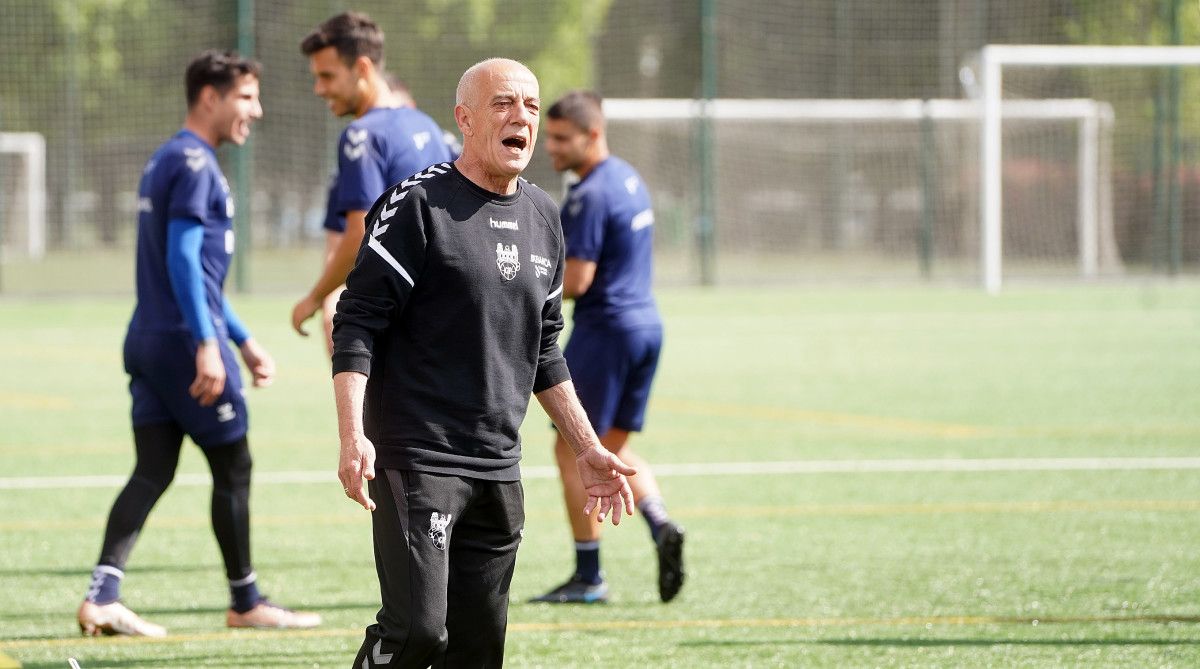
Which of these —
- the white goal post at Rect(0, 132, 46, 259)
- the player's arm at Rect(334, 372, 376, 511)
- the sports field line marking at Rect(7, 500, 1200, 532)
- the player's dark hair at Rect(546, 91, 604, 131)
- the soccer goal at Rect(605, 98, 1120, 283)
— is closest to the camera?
the player's arm at Rect(334, 372, 376, 511)

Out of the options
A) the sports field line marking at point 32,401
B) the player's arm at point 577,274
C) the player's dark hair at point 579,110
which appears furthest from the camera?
the sports field line marking at point 32,401

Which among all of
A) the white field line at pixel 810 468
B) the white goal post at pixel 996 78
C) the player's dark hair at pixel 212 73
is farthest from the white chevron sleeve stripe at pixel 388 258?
the white goal post at pixel 996 78

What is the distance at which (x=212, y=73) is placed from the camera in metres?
6.33

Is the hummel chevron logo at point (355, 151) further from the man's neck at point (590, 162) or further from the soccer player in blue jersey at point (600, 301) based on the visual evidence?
the man's neck at point (590, 162)

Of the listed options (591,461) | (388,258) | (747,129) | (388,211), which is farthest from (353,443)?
(747,129)

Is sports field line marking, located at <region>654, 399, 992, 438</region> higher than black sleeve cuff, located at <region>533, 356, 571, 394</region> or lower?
lower

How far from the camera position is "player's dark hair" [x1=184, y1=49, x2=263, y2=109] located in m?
6.33

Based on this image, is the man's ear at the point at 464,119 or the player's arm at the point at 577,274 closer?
the man's ear at the point at 464,119

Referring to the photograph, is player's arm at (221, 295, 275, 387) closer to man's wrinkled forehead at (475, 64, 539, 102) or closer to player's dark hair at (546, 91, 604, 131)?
player's dark hair at (546, 91, 604, 131)

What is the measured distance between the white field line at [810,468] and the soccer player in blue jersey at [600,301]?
311 centimetres

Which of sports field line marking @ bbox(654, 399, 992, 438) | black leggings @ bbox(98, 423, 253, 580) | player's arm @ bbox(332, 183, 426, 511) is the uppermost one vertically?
player's arm @ bbox(332, 183, 426, 511)

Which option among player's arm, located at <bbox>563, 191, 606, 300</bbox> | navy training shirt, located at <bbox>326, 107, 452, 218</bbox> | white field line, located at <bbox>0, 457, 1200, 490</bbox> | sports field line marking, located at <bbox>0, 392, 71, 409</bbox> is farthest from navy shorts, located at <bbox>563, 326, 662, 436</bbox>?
sports field line marking, located at <bbox>0, 392, 71, 409</bbox>

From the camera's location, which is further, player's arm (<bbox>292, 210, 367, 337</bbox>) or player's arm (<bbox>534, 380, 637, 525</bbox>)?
player's arm (<bbox>292, 210, 367, 337</bbox>)

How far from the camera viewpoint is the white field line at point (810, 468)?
9.95 meters
